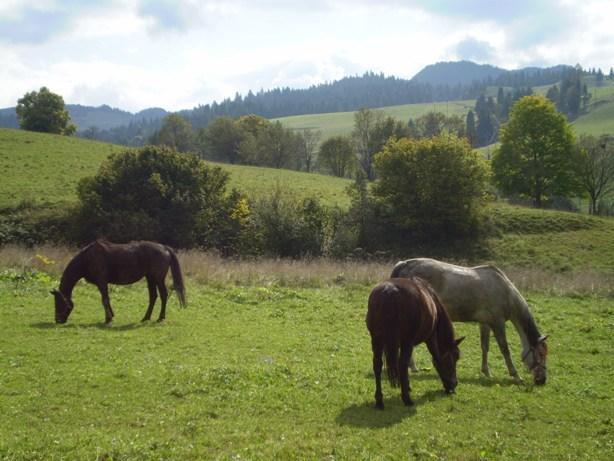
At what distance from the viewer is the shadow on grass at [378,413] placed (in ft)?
28.3

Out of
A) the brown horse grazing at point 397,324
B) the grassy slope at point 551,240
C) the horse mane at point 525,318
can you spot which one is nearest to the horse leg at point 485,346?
the horse mane at point 525,318

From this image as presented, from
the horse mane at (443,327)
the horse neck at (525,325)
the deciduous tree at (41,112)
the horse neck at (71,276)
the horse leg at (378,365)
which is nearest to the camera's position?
the horse leg at (378,365)

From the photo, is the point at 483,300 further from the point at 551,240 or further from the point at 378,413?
the point at 551,240

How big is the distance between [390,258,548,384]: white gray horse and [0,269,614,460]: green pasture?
1073 millimetres

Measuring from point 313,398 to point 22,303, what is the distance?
12.6 meters

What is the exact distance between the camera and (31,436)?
7.57 metres

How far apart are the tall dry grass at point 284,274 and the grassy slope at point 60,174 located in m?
20.3

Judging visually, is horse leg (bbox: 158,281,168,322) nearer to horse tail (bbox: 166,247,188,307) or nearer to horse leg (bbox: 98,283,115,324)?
horse tail (bbox: 166,247,188,307)

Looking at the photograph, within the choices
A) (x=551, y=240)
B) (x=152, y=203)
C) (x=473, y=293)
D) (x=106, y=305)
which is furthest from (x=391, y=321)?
(x=551, y=240)

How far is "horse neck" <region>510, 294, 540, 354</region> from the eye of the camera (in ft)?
40.5

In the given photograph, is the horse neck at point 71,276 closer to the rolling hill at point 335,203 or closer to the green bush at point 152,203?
the green bush at point 152,203

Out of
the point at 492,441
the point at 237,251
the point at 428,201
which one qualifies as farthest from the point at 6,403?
the point at 428,201

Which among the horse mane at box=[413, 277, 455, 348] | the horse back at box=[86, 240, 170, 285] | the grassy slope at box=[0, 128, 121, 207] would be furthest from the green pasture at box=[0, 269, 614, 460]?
the grassy slope at box=[0, 128, 121, 207]

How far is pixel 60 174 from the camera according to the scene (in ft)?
169
